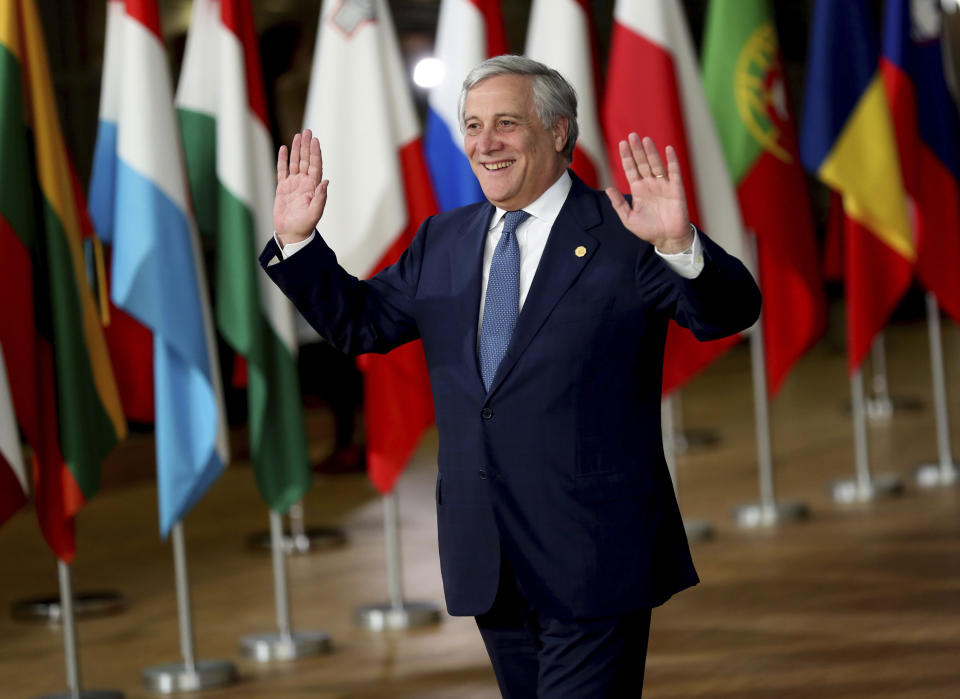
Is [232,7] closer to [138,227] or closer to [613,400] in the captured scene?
[138,227]

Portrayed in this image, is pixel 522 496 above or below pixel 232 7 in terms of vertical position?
below

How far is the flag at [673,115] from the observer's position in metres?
6.79

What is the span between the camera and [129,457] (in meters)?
11.6

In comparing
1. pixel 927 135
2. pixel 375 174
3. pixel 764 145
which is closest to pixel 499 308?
pixel 375 174

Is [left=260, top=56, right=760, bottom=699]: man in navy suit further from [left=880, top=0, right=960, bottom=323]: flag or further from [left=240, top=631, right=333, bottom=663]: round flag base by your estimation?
[left=880, top=0, right=960, bottom=323]: flag

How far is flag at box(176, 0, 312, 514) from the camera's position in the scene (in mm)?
5504

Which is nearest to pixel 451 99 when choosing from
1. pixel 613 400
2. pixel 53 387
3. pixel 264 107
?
pixel 264 107

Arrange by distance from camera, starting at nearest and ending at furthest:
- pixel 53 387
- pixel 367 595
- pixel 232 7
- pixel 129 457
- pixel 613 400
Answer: pixel 613 400
pixel 53 387
pixel 232 7
pixel 367 595
pixel 129 457

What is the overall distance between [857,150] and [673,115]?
130 cm

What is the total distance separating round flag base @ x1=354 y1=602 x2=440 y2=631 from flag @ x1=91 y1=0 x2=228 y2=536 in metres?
1.21

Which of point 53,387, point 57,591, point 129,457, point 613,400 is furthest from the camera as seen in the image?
point 129,457

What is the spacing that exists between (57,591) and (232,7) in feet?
10.6

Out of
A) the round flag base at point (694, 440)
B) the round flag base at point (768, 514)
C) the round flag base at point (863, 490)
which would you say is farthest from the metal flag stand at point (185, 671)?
the round flag base at point (694, 440)

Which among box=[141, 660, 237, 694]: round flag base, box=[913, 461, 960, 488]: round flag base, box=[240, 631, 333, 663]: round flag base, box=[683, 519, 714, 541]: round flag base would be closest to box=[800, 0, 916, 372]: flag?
box=[683, 519, 714, 541]: round flag base
